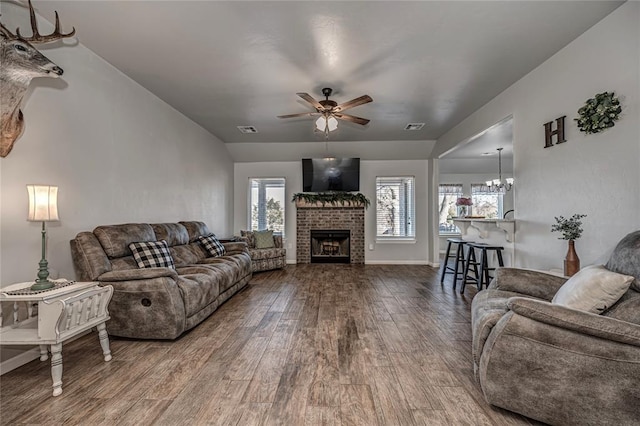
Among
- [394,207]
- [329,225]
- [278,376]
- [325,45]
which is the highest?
[325,45]

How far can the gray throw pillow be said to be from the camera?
5.58 ft

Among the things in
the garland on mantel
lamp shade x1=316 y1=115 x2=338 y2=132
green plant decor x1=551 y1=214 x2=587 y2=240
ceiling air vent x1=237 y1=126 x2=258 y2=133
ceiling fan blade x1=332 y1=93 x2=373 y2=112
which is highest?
ceiling air vent x1=237 y1=126 x2=258 y2=133

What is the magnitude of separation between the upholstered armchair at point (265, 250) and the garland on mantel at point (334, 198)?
1.19 meters

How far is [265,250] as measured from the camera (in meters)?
6.09

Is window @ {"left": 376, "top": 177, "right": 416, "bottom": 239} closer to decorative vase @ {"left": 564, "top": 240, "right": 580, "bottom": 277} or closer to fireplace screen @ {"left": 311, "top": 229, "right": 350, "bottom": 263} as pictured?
fireplace screen @ {"left": 311, "top": 229, "right": 350, "bottom": 263}

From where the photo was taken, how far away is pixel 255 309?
3.62 metres

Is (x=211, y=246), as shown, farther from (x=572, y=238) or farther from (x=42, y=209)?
(x=572, y=238)

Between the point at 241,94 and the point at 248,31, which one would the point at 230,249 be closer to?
the point at 241,94

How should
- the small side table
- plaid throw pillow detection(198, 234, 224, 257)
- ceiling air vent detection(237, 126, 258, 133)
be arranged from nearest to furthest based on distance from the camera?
the small side table → plaid throw pillow detection(198, 234, 224, 257) → ceiling air vent detection(237, 126, 258, 133)

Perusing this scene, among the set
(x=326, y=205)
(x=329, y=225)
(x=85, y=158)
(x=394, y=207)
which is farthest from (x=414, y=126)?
(x=85, y=158)

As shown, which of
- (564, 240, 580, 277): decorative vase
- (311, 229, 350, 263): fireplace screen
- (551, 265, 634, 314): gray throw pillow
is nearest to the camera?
(551, 265, 634, 314): gray throw pillow

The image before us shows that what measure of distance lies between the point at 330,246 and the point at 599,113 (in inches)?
216

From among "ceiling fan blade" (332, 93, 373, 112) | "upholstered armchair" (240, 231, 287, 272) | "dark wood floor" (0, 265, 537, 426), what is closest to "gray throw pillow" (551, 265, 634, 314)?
"dark wood floor" (0, 265, 537, 426)

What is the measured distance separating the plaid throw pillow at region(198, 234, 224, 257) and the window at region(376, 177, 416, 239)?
390 centimetres
